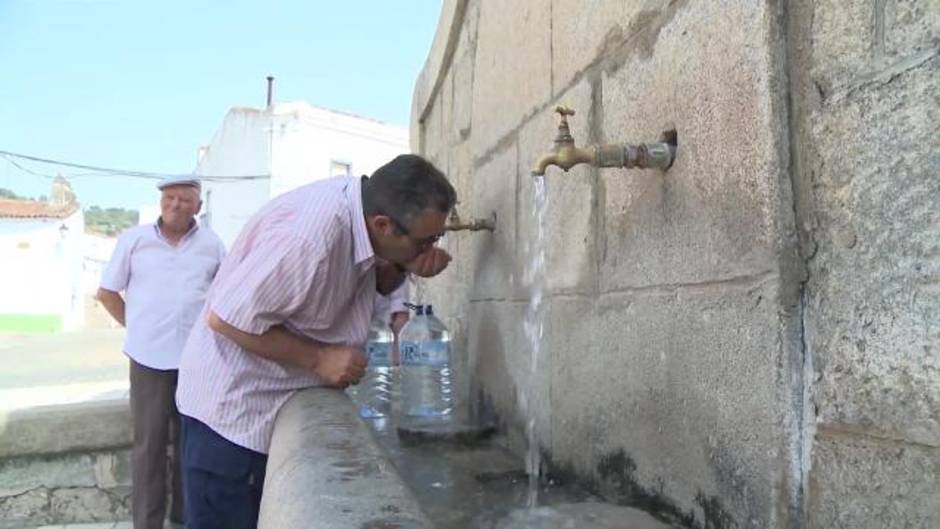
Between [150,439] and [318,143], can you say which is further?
[318,143]

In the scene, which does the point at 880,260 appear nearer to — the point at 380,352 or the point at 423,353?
A: the point at 423,353

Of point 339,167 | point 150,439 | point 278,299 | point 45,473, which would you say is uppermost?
point 339,167

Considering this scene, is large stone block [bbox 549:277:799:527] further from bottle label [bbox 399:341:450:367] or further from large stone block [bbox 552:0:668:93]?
bottle label [bbox 399:341:450:367]

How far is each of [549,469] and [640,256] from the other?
0.86m

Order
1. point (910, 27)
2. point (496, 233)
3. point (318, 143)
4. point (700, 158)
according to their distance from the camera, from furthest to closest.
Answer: point (318, 143)
point (496, 233)
point (700, 158)
point (910, 27)

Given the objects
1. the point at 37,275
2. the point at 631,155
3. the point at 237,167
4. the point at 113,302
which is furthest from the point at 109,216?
the point at 631,155

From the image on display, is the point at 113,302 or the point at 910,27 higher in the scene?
the point at 910,27

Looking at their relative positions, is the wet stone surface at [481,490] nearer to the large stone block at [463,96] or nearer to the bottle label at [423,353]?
the bottle label at [423,353]

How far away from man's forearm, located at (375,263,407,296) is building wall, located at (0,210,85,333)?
100ft

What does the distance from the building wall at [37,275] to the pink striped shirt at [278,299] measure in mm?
30861

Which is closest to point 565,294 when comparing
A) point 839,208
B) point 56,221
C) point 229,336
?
point 229,336

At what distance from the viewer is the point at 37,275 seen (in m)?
29.7

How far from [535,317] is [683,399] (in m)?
0.91

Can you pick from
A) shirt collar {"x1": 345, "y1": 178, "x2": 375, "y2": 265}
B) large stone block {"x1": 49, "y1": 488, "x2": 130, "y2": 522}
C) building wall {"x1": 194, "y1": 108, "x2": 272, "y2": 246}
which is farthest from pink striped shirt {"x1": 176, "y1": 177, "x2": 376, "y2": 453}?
building wall {"x1": 194, "y1": 108, "x2": 272, "y2": 246}
